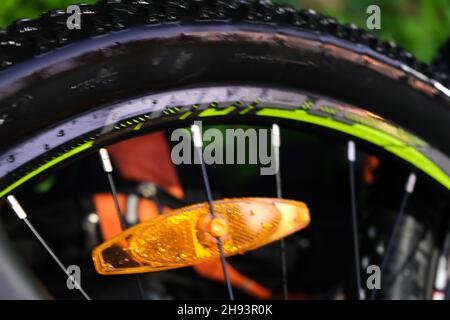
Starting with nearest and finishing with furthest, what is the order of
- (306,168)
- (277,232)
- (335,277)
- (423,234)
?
(277,232) < (423,234) < (335,277) < (306,168)

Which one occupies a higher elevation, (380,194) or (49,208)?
(380,194)

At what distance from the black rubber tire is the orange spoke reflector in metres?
0.14

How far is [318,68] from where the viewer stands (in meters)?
0.72

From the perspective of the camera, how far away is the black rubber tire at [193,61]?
2.08ft

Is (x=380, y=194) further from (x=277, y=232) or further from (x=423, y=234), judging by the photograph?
(x=277, y=232)

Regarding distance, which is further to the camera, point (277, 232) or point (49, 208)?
point (49, 208)

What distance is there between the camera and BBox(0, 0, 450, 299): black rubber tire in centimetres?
63

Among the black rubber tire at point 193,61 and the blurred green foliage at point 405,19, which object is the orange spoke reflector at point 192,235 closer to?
the black rubber tire at point 193,61

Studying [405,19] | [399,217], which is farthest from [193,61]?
[405,19]

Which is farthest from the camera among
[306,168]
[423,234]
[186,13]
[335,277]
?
[306,168]

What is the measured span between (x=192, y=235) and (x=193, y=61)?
188 millimetres

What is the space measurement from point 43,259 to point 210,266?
0.24m

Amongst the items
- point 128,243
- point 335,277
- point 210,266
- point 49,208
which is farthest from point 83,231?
point 335,277

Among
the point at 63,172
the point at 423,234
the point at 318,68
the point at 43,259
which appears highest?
the point at 318,68
